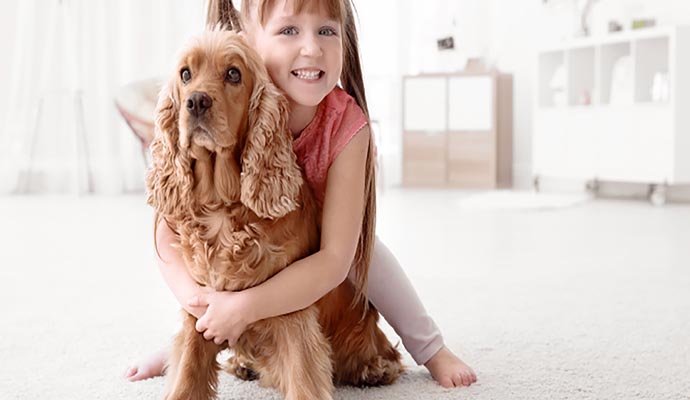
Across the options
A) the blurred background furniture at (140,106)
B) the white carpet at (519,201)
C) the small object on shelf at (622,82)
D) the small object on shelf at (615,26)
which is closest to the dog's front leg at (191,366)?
the white carpet at (519,201)

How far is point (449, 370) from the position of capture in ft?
4.33

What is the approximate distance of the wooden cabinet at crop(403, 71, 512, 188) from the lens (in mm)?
5332

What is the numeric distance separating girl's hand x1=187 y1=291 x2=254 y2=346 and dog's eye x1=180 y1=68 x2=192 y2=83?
0.95ft

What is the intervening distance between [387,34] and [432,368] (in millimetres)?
4516

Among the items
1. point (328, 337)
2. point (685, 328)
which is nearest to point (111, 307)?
point (328, 337)

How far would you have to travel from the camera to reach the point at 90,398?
4.05 ft

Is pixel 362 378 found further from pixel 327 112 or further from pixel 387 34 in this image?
pixel 387 34

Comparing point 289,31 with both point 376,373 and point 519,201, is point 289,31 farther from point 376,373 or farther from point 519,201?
point 519,201

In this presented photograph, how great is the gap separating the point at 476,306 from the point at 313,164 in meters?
0.78

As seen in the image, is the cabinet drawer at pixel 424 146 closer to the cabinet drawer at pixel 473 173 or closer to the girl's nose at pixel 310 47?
the cabinet drawer at pixel 473 173

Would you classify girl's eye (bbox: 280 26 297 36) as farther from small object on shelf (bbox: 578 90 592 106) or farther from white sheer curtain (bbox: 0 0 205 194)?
white sheer curtain (bbox: 0 0 205 194)

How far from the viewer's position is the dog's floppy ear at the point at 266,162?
3.46 ft

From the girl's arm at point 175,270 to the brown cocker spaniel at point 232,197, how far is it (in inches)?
0.8

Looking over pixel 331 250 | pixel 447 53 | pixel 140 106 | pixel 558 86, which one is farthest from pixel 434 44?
pixel 331 250
